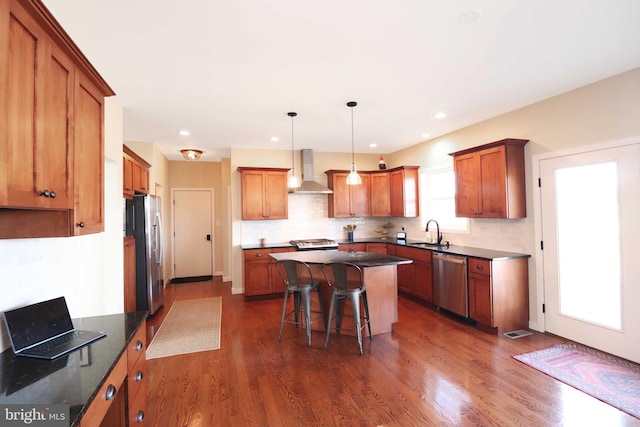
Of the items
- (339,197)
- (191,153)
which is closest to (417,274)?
(339,197)

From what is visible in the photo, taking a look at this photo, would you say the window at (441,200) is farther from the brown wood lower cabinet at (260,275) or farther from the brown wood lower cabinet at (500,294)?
the brown wood lower cabinet at (260,275)

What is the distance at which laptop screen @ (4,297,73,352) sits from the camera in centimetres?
139

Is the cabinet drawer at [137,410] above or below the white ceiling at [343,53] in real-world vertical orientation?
below

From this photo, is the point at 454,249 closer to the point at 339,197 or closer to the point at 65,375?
the point at 339,197

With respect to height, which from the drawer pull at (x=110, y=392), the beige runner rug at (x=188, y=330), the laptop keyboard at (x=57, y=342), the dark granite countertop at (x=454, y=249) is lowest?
the beige runner rug at (x=188, y=330)

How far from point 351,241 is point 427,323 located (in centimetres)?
227

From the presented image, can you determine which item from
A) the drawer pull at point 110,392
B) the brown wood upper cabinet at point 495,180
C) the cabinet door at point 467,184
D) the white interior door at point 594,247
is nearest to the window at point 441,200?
the cabinet door at point 467,184

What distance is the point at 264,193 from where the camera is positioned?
5527 millimetres

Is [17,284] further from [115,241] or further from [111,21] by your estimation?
[115,241]

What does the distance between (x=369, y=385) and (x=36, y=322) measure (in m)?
2.31

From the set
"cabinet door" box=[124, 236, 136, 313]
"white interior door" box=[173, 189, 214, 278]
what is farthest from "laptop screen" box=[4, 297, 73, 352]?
"white interior door" box=[173, 189, 214, 278]

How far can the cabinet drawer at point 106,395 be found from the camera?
1076 mm

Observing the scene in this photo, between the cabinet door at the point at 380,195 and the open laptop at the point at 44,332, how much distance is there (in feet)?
17.1

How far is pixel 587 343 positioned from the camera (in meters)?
3.23
